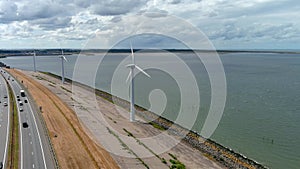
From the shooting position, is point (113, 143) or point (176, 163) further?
point (113, 143)

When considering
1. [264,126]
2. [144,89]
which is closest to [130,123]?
[264,126]

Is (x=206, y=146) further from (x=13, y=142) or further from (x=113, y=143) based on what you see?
(x=13, y=142)

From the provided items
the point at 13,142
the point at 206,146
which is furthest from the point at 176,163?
the point at 13,142

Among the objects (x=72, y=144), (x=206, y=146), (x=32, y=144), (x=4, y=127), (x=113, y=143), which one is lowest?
(x=206, y=146)

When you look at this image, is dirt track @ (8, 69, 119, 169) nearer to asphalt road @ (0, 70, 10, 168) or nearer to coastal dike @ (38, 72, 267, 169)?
asphalt road @ (0, 70, 10, 168)

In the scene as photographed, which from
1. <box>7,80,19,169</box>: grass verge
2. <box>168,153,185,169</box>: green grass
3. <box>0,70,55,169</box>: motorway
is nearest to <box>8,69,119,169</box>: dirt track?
<box>0,70,55,169</box>: motorway

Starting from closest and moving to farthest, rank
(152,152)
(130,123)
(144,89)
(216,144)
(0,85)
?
(152,152), (216,144), (130,123), (0,85), (144,89)

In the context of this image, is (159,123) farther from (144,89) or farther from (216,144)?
(144,89)

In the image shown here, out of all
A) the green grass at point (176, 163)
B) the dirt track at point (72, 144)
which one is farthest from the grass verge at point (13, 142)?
the green grass at point (176, 163)
